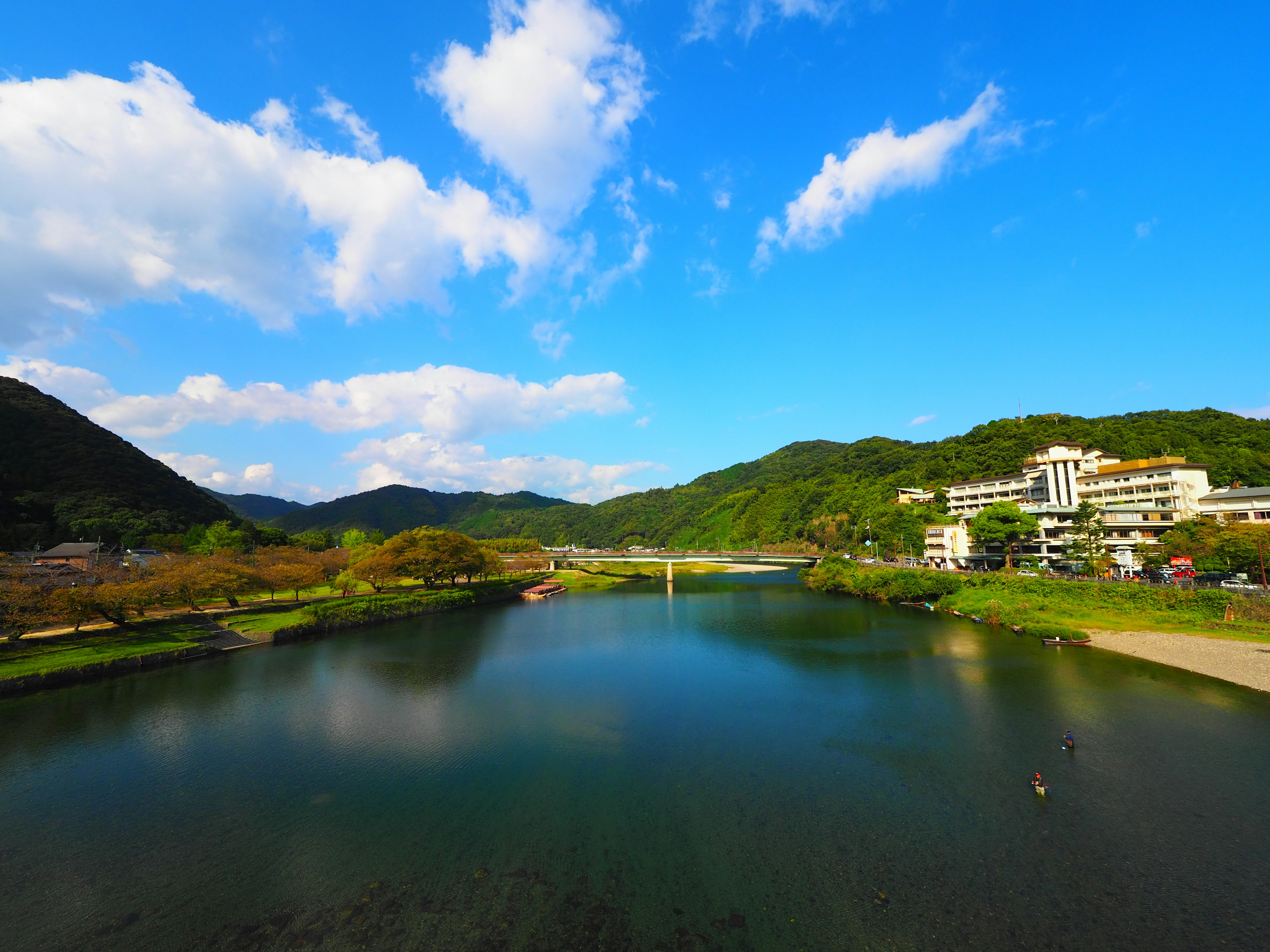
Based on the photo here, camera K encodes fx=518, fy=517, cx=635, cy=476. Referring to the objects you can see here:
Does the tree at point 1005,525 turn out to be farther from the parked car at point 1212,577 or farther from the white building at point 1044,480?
the parked car at point 1212,577

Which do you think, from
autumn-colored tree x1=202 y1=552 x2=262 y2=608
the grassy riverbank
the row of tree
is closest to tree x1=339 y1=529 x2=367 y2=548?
the row of tree

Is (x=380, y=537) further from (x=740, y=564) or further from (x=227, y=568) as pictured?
(x=740, y=564)

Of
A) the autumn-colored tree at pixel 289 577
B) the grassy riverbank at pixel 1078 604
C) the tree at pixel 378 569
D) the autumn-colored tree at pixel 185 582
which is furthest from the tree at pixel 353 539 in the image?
the grassy riverbank at pixel 1078 604

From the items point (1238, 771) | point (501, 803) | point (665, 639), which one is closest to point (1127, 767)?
point (1238, 771)

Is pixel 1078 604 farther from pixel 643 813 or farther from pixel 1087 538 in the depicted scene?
pixel 643 813

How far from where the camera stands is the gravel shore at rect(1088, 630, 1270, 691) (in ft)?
78.0

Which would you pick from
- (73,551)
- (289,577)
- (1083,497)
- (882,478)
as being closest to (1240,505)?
(1083,497)

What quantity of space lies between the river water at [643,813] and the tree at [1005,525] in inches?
1031

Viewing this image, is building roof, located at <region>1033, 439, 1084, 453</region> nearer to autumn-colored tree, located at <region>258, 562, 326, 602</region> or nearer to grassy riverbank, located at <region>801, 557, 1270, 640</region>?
grassy riverbank, located at <region>801, 557, 1270, 640</region>

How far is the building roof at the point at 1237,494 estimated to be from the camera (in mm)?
42531

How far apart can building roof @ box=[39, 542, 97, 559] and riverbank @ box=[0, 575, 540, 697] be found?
27.8m

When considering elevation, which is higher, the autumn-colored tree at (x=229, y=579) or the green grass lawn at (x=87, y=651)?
the autumn-colored tree at (x=229, y=579)

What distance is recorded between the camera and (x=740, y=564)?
104 metres

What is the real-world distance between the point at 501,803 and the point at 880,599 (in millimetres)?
50097
